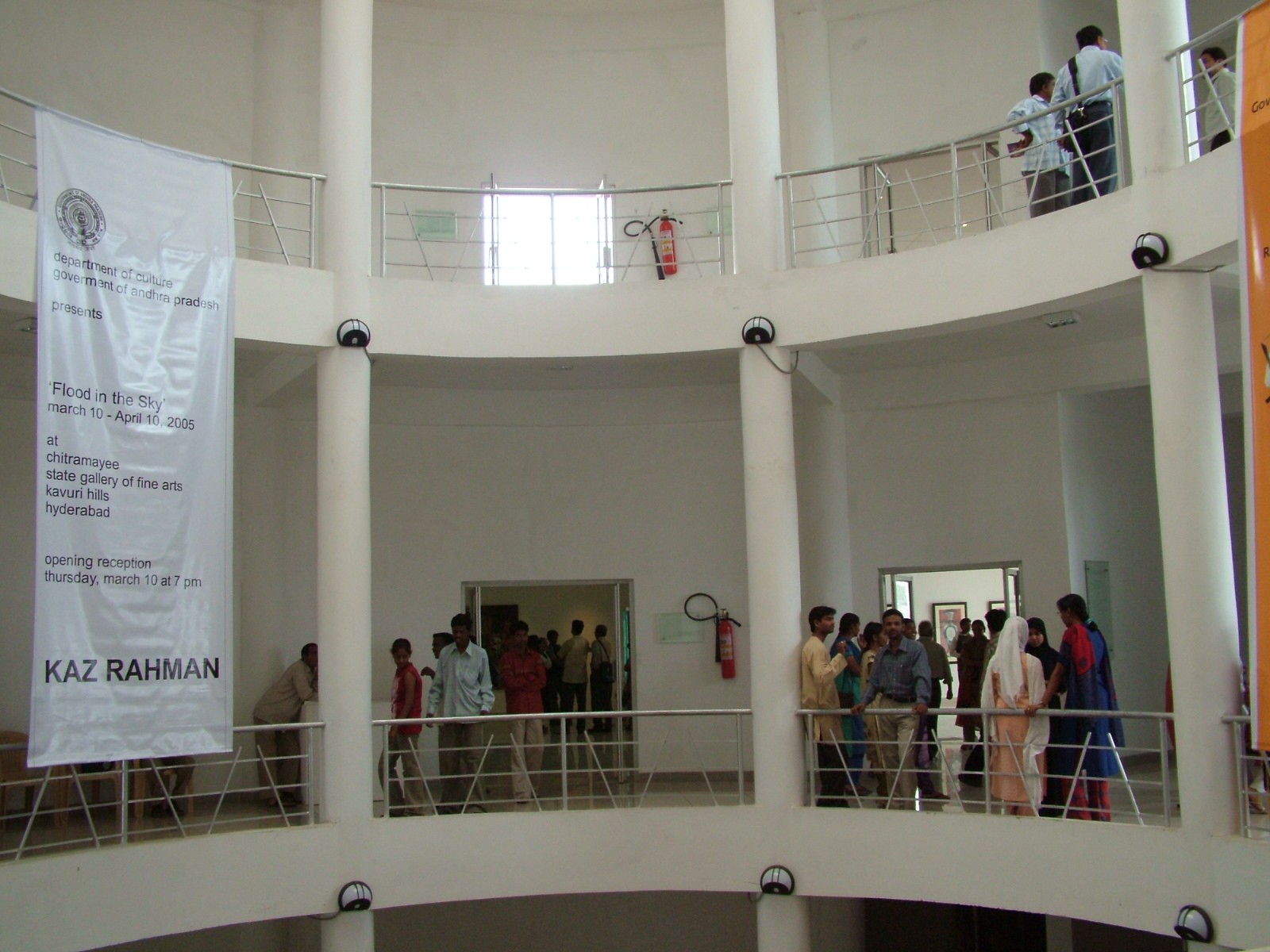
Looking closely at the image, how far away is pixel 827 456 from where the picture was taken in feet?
39.1

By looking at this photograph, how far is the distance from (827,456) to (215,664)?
622 centimetres

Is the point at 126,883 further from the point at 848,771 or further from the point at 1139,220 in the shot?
the point at 1139,220

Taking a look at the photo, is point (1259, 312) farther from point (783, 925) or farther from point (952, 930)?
point (952, 930)

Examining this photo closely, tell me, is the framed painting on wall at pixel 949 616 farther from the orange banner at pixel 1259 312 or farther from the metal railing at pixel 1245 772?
the orange banner at pixel 1259 312

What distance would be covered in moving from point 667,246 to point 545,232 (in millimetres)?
1521

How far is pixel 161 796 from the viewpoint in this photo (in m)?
9.92

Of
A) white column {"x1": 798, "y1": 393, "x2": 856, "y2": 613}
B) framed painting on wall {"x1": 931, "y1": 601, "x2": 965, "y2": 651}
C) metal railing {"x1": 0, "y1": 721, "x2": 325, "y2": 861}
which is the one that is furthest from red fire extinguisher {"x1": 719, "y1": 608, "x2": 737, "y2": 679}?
metal railing {"x1": 0, "y1": 721, "x2": 325, "y2": 861}

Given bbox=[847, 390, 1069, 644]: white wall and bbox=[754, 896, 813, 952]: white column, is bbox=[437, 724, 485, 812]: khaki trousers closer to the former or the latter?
bbox=[754, 896, 813, 952]: white column

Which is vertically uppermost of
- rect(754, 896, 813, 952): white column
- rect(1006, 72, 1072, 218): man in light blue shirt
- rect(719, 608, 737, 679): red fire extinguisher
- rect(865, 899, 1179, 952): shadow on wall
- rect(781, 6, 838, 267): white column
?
rect(781, 6, 838, 267): white column

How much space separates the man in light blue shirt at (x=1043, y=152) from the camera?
846 centimetres

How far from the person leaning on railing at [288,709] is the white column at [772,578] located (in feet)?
12.6

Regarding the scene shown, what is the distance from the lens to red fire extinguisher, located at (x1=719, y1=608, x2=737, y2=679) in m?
12.0

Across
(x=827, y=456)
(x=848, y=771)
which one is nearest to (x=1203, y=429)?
(x=848, y=771)

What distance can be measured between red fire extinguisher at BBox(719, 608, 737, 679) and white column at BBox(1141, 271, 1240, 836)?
5.18 m
